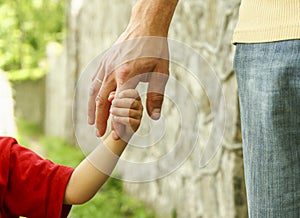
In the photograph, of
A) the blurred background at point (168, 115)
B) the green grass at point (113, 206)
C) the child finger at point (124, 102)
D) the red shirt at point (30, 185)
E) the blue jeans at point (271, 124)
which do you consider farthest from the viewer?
the green grass at point (113, 206)

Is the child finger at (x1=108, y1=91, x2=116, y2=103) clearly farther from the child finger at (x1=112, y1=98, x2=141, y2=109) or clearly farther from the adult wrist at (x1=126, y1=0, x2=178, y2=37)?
the adult wrist at (x1=126, y1=0, x2=178, y2=37)

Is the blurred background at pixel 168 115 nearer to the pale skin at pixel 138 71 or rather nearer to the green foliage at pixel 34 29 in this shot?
the pale skin at pixel 138 71

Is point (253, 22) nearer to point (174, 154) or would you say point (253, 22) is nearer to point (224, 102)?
point (224, 102)

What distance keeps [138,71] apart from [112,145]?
0.25m

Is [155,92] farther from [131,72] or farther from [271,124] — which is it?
[271,124]

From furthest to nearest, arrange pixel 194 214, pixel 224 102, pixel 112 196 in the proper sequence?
pixel 112 196 < pixel 194 214 < pixel 224 102

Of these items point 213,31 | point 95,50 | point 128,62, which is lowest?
point 128,62

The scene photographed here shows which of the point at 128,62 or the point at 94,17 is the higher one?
the point at 94,17

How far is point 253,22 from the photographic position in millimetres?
1209

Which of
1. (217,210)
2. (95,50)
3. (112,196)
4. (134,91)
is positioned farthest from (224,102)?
(95,50)

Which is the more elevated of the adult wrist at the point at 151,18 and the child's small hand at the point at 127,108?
the adult wrist at the point at 151,18

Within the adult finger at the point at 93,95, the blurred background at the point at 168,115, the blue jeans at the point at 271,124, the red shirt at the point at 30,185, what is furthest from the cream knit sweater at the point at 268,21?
the blurred background at the point at 168,115

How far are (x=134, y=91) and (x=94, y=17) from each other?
5.45 metres

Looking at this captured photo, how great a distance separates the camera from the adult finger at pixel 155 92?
1.33m
